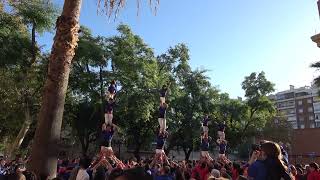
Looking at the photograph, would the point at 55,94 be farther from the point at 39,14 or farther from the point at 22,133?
the point at 39,14

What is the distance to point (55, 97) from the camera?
32.9ft

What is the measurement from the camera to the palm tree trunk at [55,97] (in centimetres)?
956

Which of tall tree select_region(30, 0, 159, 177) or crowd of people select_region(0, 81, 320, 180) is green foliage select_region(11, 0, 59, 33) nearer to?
crowd of people select_region(0, 81, 320, 180)

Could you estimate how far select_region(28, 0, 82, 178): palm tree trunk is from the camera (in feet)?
31.4

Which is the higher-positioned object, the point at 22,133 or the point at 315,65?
the point at 315,65

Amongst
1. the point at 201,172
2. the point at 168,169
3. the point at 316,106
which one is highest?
the point at 316,106

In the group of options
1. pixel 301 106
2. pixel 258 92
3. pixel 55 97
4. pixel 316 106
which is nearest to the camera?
pixel 55 97

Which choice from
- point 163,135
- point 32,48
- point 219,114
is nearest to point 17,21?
point 32,48

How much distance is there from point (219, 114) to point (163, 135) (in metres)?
30.2

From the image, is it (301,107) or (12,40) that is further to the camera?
(301,107)

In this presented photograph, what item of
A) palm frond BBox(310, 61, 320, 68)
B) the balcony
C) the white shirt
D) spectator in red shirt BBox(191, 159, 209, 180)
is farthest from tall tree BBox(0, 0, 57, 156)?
the white shirt

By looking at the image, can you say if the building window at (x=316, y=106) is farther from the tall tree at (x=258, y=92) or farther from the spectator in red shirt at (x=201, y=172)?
the spectator in red shirt at (x=201, y=172)

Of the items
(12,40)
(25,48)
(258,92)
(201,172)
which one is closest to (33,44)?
(25,48)

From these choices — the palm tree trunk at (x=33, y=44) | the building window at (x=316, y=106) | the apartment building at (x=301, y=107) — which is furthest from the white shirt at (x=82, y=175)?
the building window at (x=316, y=106)
